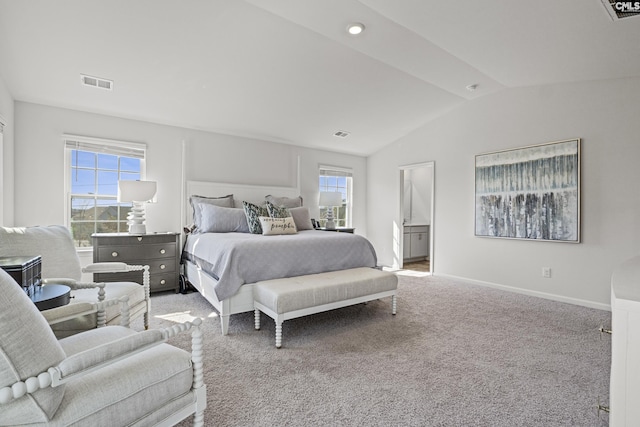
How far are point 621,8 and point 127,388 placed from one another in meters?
3.75

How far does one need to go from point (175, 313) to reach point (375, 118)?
380cm

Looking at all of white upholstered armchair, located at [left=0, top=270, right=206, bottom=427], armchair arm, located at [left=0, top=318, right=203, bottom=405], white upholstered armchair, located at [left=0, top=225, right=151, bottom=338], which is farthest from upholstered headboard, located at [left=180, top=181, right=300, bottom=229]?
armchair arm, located at [left=0, top=318, right=203, bottom=405]

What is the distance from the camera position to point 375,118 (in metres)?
4.86

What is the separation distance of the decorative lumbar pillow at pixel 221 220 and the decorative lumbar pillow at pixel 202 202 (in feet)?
0.29

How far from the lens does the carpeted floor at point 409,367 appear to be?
1.69 m

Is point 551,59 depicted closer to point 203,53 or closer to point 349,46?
point 349,46

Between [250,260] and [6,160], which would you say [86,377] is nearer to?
[250,260]

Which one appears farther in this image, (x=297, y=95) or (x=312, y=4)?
(x=297, y=95)

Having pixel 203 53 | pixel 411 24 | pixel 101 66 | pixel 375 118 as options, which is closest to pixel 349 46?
pixel 411 24

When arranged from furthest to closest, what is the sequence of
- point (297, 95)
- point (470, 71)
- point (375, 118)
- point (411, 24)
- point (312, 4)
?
1. point (375, 118)
2. point (297, 95)
3. point (470, 71)
4. point (411, 24)
5. point (312, 4)

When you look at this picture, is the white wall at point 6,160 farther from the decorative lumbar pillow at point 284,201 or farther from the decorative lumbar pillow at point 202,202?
the decorative lumbar pillow at point 284,201

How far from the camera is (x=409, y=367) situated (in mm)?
2168

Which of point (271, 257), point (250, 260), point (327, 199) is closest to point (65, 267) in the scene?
point (250, 260)

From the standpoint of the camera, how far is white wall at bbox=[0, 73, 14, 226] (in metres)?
3.01
